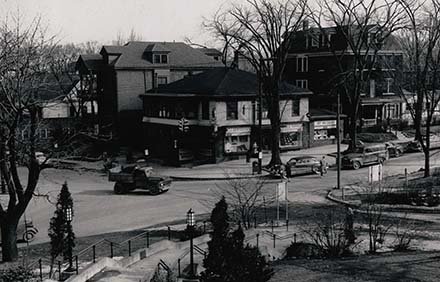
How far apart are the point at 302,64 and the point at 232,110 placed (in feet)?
70.1

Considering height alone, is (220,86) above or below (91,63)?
below

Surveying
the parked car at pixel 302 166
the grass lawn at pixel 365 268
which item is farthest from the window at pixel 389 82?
the grass lawn at pixel 365 268

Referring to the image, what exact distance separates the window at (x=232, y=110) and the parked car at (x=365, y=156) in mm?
9366

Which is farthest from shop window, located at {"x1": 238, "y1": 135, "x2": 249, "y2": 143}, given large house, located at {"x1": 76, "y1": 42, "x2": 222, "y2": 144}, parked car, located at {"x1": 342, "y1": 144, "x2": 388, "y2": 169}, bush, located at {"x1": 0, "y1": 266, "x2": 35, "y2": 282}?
bush, located at {"x1": 0, "y1": 266, "x2": 35, "y2": 282}

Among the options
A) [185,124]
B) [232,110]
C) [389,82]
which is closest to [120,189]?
[185,124]

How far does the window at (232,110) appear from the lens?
49.0m

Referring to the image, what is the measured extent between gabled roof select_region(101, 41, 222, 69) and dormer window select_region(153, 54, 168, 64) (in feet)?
1.36

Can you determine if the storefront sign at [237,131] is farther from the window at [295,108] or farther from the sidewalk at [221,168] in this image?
the window at [295,108]

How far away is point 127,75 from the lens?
5997cm

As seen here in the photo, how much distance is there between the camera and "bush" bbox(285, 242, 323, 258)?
23.0m

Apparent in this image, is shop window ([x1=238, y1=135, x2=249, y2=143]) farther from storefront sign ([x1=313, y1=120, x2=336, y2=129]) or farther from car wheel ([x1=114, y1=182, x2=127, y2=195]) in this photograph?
car wheel ([x1=114, y1=182, x2=127, y2=195])

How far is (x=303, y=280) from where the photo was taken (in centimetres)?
1778

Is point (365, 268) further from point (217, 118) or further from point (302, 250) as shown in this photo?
point (217, 118)

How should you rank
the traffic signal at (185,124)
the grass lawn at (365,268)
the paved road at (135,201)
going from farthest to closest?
the traffic signal at (185,124) → the paved road at (135,201) → the grass lawn at (365,268)
